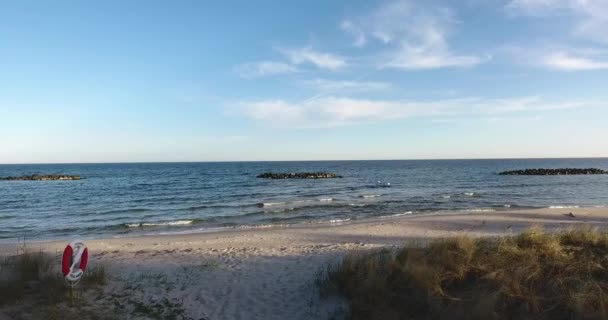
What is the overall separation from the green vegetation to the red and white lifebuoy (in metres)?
4.29

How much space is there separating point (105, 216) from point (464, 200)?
83.5 feet

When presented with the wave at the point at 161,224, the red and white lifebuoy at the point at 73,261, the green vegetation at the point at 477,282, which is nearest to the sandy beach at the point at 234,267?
the green vegetation at the point at 477,282

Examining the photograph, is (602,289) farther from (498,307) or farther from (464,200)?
(464,200)

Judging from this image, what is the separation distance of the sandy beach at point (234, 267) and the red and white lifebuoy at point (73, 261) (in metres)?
1.05

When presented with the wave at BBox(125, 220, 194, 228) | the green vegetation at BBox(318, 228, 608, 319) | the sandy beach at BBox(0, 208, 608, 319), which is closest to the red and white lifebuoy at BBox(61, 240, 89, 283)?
the sandy beach at BBox(0, 208, 608, 319)

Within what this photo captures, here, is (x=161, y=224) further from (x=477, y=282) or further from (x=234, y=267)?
(x=477, y=282)

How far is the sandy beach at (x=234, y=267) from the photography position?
799 cm

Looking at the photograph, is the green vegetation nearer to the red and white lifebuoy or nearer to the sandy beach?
the sandy beach

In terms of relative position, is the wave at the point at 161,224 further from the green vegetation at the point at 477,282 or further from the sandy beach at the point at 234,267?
the green vegetation at the point at 477,282

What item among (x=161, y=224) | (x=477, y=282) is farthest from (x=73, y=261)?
(x=161, y=224)

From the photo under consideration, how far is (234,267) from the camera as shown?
10.6 m

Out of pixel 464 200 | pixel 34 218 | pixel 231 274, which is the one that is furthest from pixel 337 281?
pixel 464 200

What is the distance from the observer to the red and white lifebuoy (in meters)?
6.86

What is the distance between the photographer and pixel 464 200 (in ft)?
111
